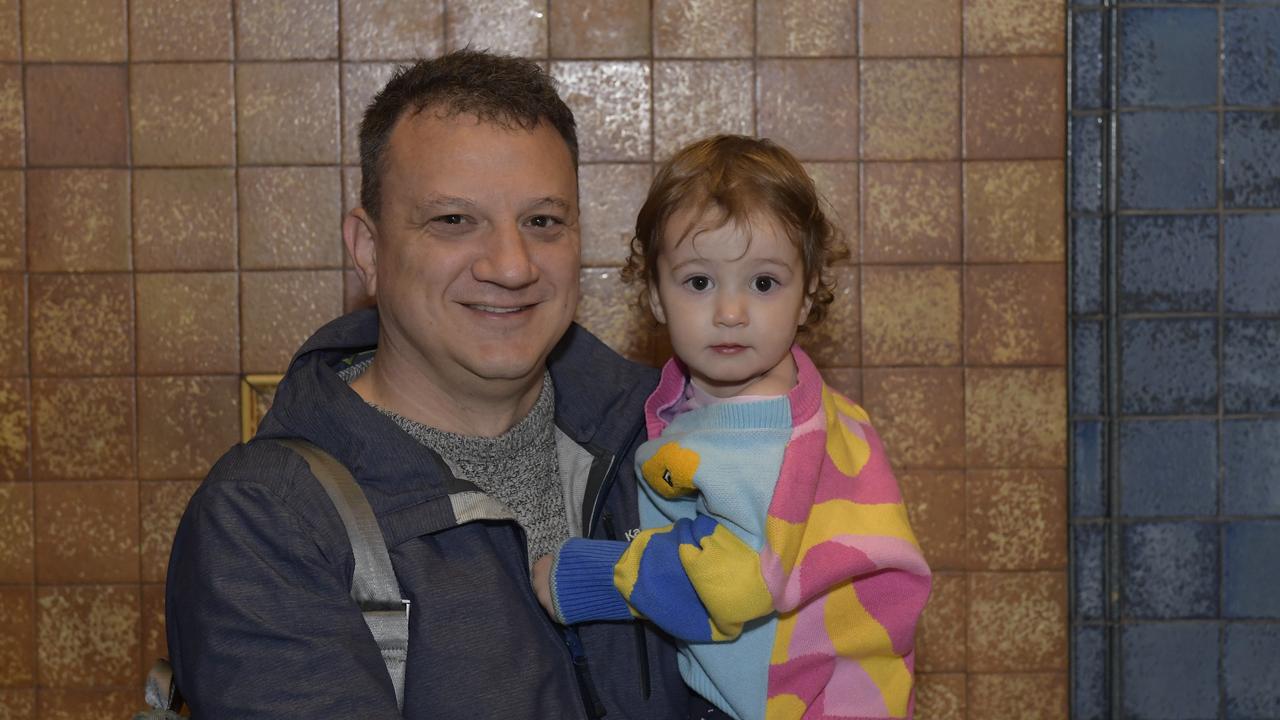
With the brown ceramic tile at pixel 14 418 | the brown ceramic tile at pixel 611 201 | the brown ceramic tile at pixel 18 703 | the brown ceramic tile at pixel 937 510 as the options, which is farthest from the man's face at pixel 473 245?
the brown ceramic tile at pixel 18 703

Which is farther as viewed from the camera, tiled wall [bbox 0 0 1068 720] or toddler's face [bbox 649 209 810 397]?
tiled wall [bbox 0 0 1068 720]

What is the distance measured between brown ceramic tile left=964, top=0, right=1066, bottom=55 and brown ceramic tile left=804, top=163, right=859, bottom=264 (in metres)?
0.36

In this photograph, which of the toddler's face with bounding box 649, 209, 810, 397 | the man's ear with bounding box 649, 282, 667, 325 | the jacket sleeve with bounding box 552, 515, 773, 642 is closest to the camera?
the jacket sleeve with bounding box 552, 515, 773, 642

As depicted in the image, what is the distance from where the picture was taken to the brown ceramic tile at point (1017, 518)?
261cm

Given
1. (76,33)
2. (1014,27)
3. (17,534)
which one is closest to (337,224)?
(76,33)

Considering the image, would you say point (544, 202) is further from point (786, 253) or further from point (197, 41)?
point (197, 41)

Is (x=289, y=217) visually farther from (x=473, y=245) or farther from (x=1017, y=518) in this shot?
(x=1017, y=518)

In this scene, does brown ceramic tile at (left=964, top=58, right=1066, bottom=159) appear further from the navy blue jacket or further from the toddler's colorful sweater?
the navy blue jacket

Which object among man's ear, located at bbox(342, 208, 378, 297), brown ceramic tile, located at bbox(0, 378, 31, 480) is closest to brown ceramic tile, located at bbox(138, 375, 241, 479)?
brown ceramic tile, located at bbox(0, 378, 31, 480)

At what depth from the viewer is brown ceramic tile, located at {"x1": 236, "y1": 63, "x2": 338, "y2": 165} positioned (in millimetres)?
2510

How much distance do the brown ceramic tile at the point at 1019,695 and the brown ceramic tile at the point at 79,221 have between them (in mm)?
2072

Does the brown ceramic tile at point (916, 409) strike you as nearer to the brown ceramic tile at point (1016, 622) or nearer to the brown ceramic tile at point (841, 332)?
the brown ceramic tile at point (841, 332)

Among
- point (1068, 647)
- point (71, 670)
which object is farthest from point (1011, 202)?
point (71, 670)

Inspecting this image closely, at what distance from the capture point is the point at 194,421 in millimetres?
2564
